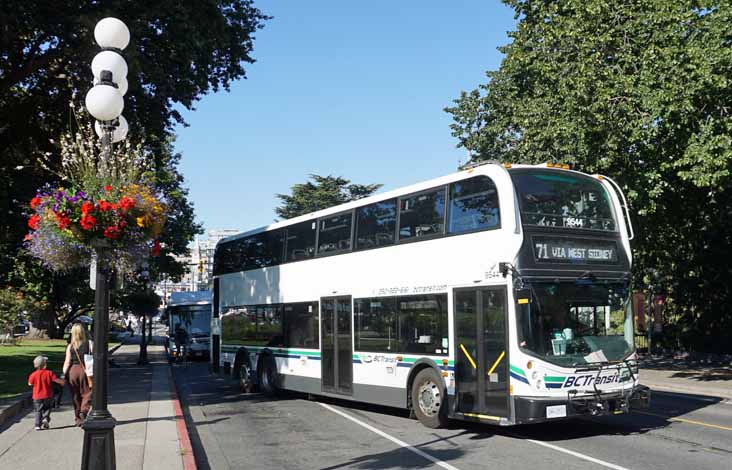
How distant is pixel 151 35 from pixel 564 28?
11.4 m

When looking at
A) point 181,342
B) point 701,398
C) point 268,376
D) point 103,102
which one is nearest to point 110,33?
point 103,102

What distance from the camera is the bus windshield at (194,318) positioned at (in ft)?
132

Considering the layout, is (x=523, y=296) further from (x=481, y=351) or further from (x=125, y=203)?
(x=125, y=203)

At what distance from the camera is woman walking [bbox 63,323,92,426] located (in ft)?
43.9

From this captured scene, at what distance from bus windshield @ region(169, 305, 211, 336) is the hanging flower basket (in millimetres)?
32398

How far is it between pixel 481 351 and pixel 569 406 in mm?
1625

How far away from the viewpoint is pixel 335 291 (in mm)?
16453

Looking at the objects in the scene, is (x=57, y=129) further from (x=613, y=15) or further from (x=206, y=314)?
(x=206, y=314)

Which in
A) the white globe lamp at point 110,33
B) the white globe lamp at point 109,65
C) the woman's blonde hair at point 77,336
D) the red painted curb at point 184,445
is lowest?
the red painted curb at point 184,445

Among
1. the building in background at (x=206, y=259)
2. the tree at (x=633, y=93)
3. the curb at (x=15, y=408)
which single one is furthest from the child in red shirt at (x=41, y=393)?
the building in background at (x=206, y=259)

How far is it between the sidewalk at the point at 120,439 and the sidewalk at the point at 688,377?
43.7 feet

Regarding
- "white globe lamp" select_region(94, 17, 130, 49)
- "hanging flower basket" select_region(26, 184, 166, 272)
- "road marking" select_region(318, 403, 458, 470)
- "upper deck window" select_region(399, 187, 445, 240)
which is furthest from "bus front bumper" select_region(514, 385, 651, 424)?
"white globe lamp" select_region(94, 17, 130, 49)

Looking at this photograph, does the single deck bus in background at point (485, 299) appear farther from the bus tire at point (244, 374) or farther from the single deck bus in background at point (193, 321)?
the single deck bus in background at point (193, 321)

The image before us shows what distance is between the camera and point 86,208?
7.63 metres
